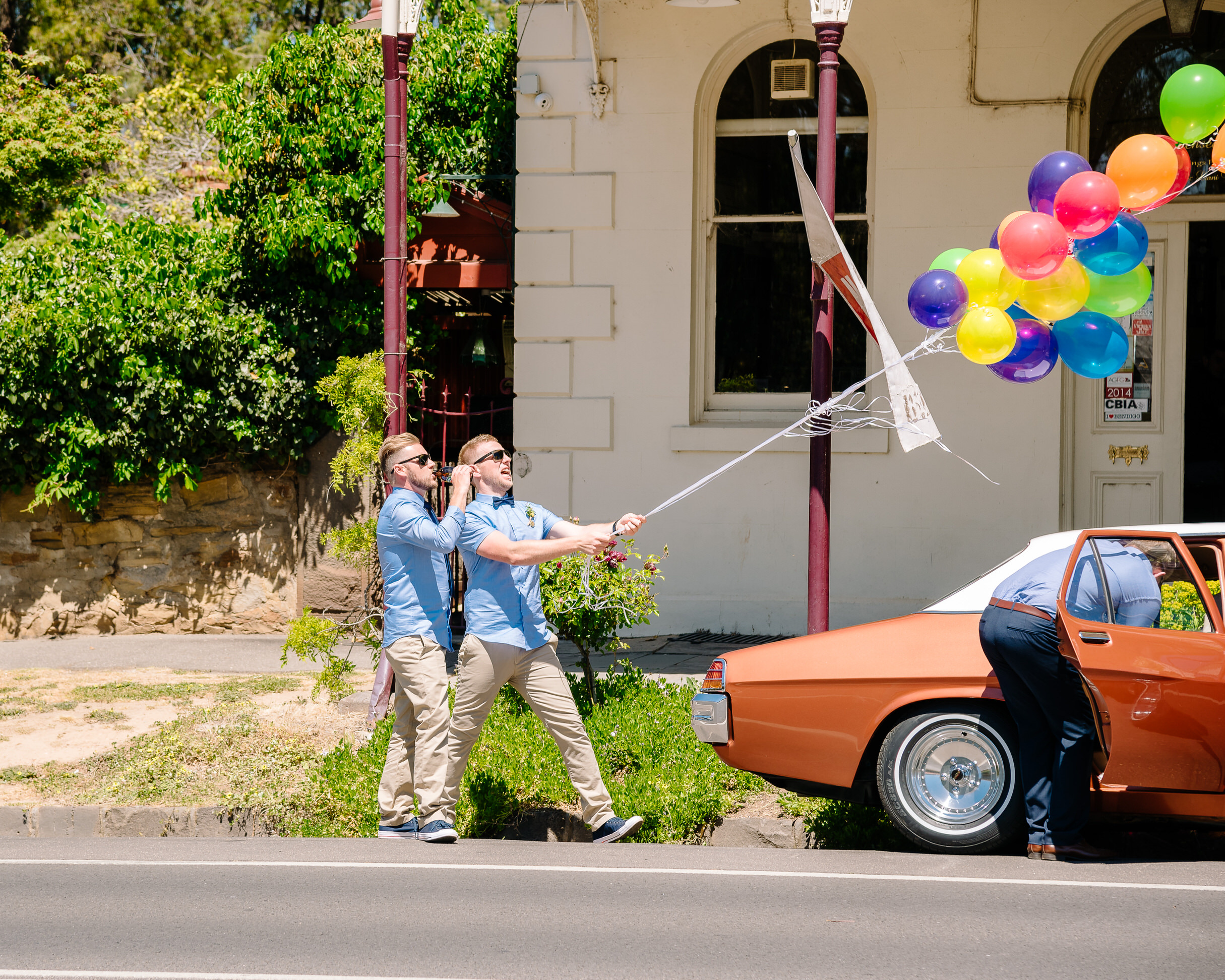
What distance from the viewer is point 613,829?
6.07 metres

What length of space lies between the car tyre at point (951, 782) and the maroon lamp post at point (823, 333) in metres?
2.08

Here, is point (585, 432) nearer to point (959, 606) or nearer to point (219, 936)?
point (959, 606)

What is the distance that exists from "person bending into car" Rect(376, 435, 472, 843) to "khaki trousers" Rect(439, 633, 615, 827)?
8cm

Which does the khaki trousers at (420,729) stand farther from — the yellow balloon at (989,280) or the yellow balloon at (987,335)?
the yellow balloon at (989,280)

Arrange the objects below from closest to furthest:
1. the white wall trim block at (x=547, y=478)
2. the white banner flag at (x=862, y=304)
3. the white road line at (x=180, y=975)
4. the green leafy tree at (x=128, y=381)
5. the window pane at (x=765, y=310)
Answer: the white road line at (x=180, y=975)
the white banner flag at (x=862, y=304)
the white wall trim block at (x=547, y=478)
the window pane at (x=765, y=310)
the green leafy tree at (x=128, y=381)

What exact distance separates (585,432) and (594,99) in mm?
2791

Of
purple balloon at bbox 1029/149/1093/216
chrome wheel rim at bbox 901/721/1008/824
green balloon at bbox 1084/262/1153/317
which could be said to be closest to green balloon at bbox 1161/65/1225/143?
purple balloon at bbox 1029/149/1093/216

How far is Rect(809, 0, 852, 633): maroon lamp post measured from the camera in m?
7.59

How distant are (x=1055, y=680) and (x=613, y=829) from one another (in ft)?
7.25

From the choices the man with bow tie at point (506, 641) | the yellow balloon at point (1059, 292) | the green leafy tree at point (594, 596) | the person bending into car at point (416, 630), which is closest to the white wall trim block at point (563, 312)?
the green leafy tree at point (594, 596)

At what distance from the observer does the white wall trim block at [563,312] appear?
1052 cm

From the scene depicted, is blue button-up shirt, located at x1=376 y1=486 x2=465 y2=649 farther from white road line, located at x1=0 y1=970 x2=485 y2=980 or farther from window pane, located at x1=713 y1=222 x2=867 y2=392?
window pane, located at x1=713 y1=222 x2=867 y2=392

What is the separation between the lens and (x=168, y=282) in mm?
11375

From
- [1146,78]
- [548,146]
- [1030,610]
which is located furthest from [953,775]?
[1146,78]
